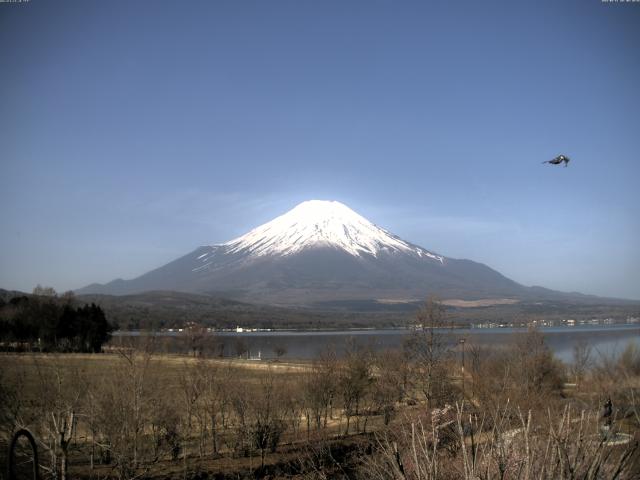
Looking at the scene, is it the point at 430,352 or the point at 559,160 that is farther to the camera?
the point at 430,352

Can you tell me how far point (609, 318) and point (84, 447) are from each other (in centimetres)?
20429

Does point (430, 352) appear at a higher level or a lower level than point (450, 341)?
higher

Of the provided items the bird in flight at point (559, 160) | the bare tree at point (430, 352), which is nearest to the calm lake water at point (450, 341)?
the bare tree at point (430, 352)

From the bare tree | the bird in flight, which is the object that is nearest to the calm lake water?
the bare tree

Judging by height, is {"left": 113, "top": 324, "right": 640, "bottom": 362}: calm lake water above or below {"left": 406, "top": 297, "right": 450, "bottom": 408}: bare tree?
below

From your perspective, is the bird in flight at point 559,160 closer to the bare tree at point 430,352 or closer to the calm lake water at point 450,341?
the bare tree at point 430,352

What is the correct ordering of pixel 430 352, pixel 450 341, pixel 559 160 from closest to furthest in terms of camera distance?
1. pixel 559 160
2. pixel 430 352
3. pixel 450 341

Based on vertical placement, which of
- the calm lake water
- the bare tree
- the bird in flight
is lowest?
the calm lake water

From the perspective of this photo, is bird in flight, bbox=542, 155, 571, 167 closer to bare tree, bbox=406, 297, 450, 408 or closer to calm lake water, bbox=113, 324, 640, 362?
bare tree, bbox=406, 297, 450, 408

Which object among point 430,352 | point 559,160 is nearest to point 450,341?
point 430,352

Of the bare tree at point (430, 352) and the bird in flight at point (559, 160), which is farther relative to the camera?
the bare tree at point (430, 352)

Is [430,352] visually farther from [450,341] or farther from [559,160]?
[450,341]

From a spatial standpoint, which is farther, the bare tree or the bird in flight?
the bare tree

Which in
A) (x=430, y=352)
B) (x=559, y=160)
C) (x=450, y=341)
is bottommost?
(x=450, y=341)
